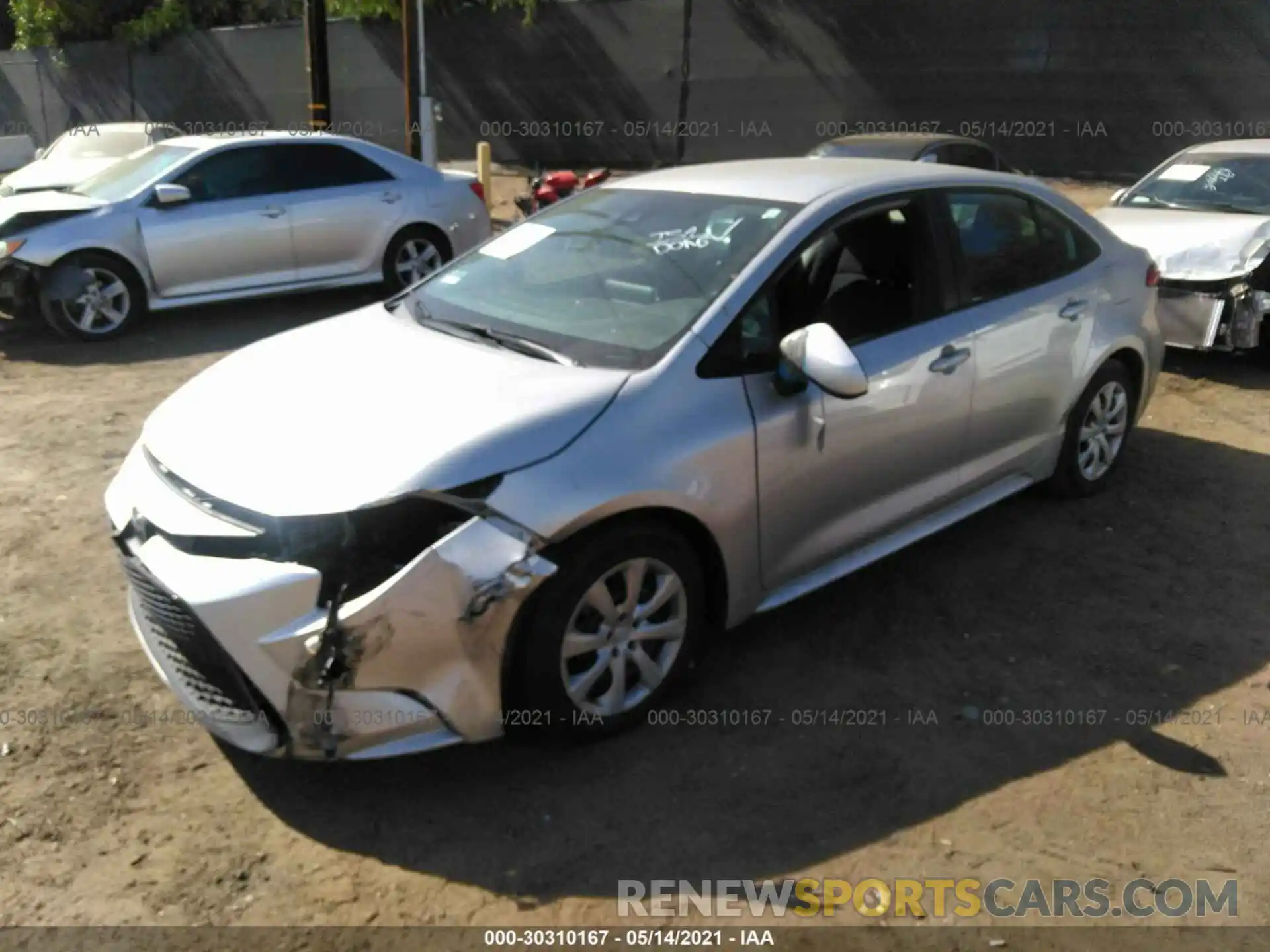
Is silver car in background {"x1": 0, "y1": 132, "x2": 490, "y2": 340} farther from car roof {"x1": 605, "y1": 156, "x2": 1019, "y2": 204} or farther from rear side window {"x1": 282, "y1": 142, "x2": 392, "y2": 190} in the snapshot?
car roof {"x1": 605, "y1": 156, "x2": 1019, "y2": 204}

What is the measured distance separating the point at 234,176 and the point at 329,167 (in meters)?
0.78

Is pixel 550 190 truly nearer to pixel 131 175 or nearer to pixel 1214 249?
pixel 131 175

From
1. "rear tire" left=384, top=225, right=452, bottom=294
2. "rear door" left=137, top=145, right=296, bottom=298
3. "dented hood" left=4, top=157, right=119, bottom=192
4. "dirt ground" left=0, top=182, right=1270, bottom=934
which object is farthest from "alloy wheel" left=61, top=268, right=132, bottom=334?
"dirt ground" left=0, top=182, right=1270, bottom=934

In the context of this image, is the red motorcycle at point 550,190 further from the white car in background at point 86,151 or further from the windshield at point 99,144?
the windshield at point 99,144

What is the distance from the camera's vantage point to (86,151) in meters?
12.3

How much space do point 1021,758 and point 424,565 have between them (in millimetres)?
1930

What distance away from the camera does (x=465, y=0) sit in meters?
20.6

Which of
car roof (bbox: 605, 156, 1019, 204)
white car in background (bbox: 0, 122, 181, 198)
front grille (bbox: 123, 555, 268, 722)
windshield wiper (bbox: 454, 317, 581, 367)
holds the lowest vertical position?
white car in background (bbox: 0, 122, 181, 198)

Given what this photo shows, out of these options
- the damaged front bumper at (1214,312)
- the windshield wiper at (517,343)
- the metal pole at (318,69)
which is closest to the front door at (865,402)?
the windshield wiper at (517,343)

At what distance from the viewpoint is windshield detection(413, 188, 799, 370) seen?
3.77m

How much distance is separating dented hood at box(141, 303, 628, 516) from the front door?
24.4 inches

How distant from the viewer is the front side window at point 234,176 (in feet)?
28.9

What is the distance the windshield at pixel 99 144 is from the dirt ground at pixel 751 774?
8513mm

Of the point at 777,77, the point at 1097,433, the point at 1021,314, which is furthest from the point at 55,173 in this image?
the point at 777,77
